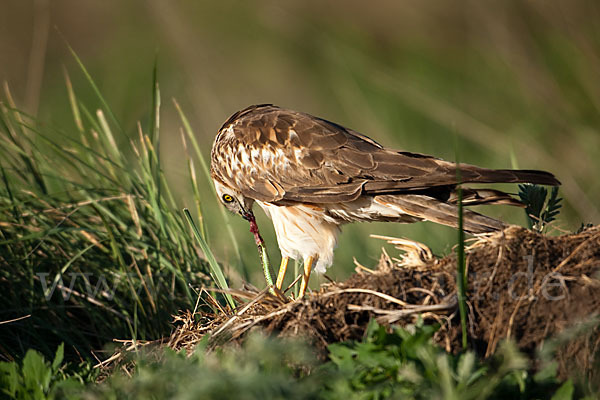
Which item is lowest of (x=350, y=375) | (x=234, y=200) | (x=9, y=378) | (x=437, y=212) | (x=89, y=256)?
(x=9, y=378)

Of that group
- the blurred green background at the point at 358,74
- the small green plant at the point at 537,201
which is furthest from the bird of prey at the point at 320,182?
the blurred green background at the point at 358,74

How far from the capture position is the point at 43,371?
2855 mm

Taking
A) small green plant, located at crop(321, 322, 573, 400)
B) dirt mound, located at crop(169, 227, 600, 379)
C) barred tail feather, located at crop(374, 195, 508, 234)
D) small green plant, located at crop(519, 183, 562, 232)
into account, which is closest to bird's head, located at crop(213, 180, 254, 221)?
barred tail feather, located at crop(374, 195, 508, 234)

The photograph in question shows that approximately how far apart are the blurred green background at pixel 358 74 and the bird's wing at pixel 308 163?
0.58m

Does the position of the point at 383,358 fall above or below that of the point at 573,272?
below

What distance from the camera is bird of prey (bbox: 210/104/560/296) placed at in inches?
155

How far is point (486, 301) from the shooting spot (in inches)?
115

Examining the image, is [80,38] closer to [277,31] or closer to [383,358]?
[277,31]

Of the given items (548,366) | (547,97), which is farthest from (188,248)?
(547,97)

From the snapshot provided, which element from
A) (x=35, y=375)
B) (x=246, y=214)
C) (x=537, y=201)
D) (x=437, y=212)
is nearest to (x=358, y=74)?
(x=246, y=214)

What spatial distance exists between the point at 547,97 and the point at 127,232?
13.0ft

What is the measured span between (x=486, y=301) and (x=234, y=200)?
2434 mm

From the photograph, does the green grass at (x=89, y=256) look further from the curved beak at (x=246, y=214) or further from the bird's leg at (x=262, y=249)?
the curved beak at (x=246, y=214)

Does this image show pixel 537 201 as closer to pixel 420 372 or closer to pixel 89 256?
pixel 420 372
